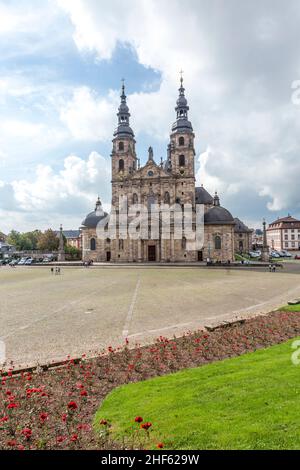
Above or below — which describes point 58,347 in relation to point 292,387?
below

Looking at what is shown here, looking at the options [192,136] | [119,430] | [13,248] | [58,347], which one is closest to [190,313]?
[58,347]

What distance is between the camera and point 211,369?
6742 millimetres

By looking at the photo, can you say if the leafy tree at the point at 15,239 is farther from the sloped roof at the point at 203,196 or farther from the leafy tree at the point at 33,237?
the sloped roof at the point at 203,196

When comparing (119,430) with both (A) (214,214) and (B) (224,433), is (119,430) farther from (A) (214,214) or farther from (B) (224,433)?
(A) (214,214)

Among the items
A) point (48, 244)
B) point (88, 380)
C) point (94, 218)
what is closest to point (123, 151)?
point (94, 218)

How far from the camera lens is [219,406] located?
4.78m

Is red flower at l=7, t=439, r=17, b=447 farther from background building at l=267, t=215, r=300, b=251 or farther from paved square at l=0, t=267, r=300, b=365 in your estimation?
background building at l=267, t=215, r=300, b=251

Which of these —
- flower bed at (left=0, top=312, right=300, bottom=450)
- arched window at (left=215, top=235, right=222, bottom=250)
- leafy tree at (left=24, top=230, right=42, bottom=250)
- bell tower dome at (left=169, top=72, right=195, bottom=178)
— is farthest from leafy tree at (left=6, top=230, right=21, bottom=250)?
flower bed at (left=0, top=312, right=300, bottom=450)

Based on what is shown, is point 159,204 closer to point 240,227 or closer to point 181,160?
point 181,160

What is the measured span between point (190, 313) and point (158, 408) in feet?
28.8

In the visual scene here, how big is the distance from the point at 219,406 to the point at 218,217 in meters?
54.7

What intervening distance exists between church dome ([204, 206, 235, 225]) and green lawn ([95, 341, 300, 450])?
5160 centimetres

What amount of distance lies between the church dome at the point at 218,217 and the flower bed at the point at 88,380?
46997 mm

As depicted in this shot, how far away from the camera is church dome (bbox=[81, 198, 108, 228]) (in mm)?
63969
